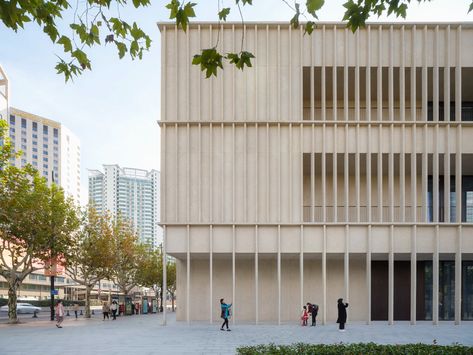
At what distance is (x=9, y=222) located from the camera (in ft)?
102

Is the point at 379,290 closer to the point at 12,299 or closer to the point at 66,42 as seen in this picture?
the point at 12,299

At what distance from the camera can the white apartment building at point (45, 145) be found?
500 feet

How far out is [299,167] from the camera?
94.9 ft

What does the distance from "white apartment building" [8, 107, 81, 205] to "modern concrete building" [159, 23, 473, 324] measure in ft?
418

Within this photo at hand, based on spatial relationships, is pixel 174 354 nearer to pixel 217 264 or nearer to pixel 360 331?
pixel 360 331

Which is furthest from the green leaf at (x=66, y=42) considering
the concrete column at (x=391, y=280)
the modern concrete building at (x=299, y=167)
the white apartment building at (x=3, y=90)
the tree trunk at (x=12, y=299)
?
the white apartment building at (x=3, y=90)

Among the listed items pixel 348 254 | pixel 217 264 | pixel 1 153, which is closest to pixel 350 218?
pixel 348 254

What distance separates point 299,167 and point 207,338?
1140 centimetres

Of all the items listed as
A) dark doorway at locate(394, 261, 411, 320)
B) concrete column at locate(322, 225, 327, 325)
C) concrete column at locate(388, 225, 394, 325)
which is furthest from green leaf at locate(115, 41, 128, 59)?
dark doorway at locate(394, 261, 411, 320)

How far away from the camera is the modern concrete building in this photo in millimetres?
28250

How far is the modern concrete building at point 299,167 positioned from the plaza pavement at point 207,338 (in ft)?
7.42

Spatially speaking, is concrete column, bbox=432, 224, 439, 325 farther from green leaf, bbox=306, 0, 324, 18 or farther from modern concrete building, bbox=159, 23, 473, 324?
green leaf, bbox=306, 0, 324, 18

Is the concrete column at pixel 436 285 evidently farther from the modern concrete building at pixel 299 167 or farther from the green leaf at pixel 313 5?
the green leaf at pixel 313 5

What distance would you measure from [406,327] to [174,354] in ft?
46.4
